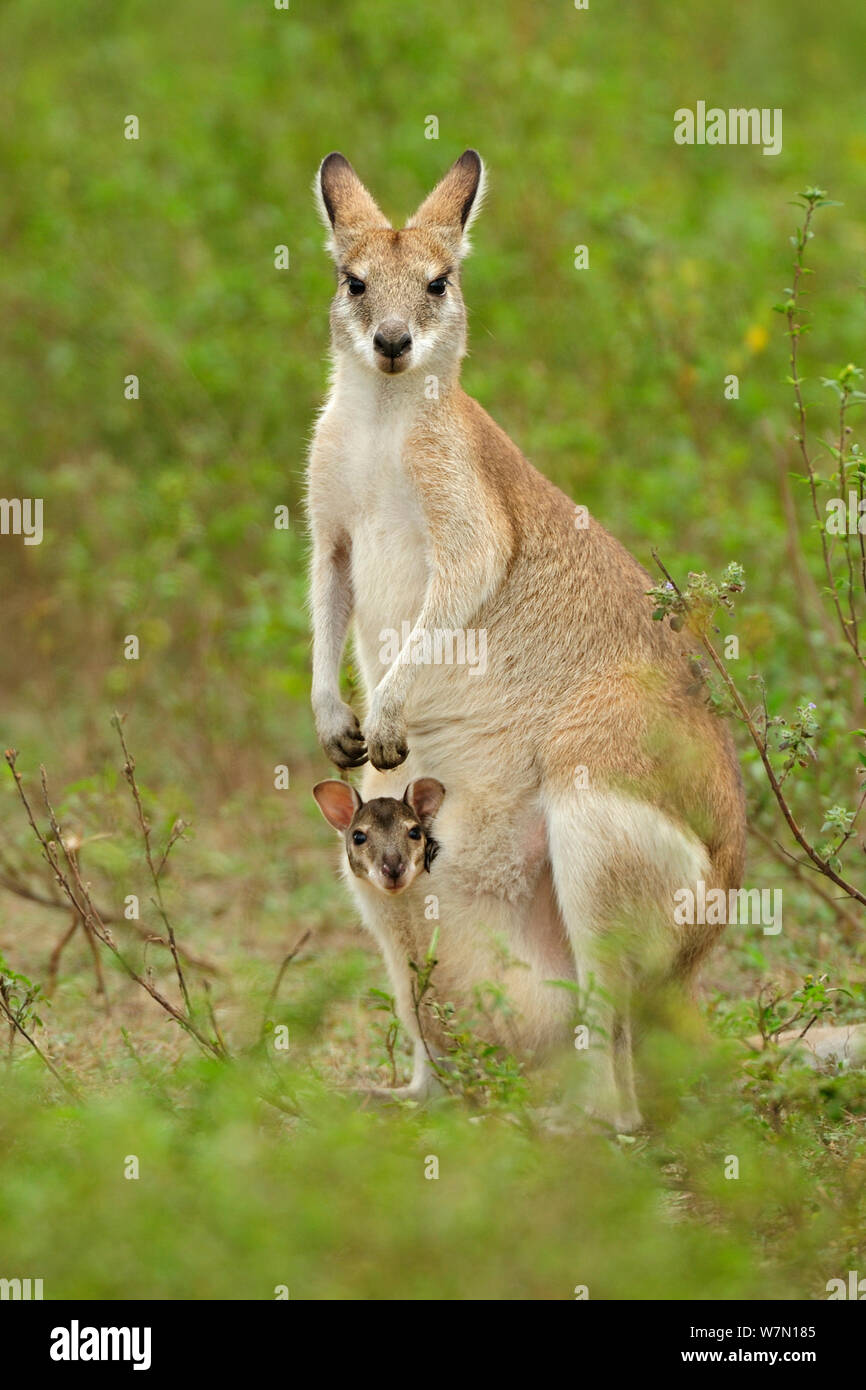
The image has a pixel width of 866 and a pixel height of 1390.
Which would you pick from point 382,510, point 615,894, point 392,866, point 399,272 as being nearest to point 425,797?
point 392,866

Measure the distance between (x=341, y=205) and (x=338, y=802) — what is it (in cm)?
196

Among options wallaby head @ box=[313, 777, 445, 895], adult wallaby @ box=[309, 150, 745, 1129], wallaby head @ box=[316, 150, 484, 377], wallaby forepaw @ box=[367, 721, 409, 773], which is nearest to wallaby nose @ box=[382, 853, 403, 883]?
wallaby head @ box=[313, 777, 445, 895]

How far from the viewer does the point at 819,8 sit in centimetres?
1580

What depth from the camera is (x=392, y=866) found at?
205 inches

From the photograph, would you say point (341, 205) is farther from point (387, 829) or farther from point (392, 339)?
point (387, 829)

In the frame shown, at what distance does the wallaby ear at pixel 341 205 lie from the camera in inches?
226

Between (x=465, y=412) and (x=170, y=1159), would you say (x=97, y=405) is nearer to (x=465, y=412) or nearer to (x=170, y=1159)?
(x=465, y=412)

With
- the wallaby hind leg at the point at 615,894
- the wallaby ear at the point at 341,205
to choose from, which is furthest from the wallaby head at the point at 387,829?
the wallaby ear at the point at 341,205

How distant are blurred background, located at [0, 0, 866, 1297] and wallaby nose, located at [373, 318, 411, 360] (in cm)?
225

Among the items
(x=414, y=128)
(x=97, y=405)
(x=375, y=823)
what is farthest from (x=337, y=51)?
(x=375, y=823)

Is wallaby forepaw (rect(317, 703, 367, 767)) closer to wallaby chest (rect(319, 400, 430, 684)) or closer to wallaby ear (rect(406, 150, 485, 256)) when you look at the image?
wallaby chest (rect(319, 400, 430, 684))

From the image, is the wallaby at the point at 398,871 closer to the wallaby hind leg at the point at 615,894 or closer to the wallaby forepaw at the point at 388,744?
the wallaby forepaw at the point at 388,744

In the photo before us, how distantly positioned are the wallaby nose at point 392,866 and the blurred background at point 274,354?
1763 millimetres

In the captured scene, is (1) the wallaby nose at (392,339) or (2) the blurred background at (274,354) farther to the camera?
(2) the blurred background at (274,354)
